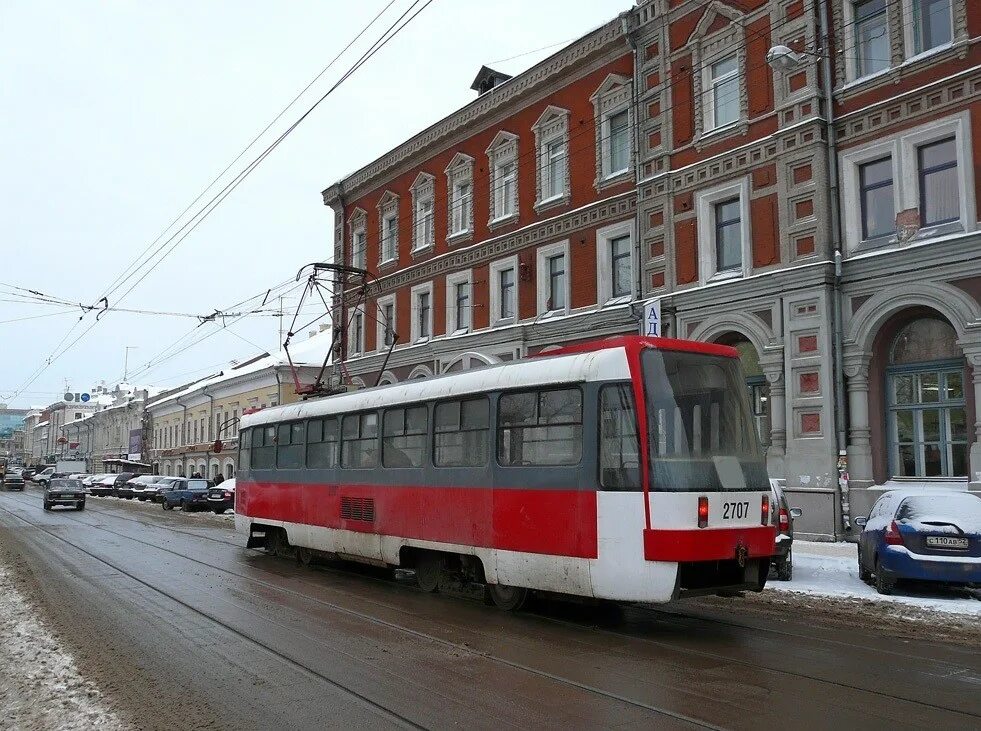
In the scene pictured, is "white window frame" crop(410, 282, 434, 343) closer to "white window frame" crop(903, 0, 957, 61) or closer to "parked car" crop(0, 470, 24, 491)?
"white window frame" crop(903, 0, 957, 61)

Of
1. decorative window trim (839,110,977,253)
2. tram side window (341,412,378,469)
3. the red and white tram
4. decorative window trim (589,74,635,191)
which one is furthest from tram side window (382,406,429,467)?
decorative window trim (589,74,635,191)

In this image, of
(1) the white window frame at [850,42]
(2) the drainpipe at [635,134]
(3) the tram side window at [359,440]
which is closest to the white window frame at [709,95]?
(2) the drainpipe at [635,134]

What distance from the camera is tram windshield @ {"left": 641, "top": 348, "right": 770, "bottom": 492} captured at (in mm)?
8961

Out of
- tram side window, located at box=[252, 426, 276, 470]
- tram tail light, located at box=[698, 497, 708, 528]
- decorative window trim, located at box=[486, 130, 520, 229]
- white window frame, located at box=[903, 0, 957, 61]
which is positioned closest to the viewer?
tram tail light, located at box=[698, 497, 708, 528]

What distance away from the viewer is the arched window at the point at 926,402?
56.6 feet

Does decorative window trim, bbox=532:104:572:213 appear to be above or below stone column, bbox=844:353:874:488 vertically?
above

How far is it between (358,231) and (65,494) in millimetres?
16280

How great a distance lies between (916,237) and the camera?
57.4 feet

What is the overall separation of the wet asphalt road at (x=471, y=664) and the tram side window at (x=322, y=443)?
251cm

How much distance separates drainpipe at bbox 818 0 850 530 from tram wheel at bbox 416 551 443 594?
10.1 meters

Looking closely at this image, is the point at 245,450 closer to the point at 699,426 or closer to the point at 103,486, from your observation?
the point at 699,426

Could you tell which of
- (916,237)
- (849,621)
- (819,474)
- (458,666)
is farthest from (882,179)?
(458,666)

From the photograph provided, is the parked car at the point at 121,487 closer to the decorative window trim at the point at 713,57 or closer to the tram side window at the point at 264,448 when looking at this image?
the tram side window at the point at 264,448

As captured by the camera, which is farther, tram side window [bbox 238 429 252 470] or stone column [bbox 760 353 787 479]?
stone column [bbox 760 353 787 479]
